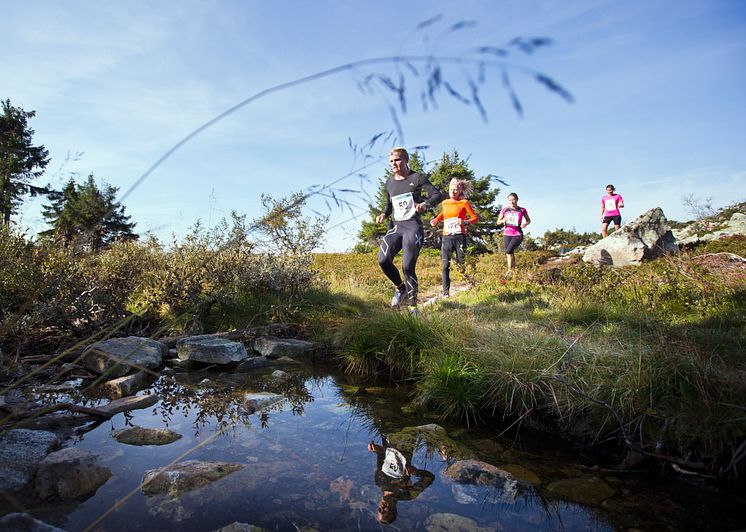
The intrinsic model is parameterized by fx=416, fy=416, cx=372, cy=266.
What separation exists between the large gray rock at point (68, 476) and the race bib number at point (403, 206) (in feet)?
16.2

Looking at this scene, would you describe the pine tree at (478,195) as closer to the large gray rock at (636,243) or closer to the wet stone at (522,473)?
the large gray rock at (636,243)

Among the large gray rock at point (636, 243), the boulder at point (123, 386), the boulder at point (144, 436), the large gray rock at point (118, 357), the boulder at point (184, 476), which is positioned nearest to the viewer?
the boulder at point (184, 476)

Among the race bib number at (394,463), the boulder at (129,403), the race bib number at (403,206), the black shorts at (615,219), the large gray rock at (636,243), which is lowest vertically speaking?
the race bib number at (394,463)

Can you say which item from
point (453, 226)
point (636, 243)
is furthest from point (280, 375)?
point (636, 243)

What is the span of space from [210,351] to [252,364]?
54cm

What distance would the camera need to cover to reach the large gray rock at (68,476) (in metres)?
2.07

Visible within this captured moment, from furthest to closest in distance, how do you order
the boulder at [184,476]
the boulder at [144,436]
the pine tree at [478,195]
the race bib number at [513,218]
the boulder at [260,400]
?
the pine tree at [478,195] → the race bib number at [513,218] → the boulder at [260,400] → the boulder at [144,436] → the boulder at [184,476]

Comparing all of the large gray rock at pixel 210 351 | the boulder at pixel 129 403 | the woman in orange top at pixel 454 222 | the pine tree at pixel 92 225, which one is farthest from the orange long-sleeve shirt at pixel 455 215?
the boulder at pixel 129 403

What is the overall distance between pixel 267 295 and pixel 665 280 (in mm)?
7574

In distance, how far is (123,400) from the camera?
11.8 feet

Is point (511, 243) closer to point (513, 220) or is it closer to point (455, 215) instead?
point (513, 220)

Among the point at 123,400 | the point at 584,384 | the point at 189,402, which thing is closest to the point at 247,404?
the point at 189,402

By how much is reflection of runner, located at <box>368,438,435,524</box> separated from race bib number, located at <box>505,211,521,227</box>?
28.4ft

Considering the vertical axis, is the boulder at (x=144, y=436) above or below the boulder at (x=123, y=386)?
below
